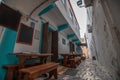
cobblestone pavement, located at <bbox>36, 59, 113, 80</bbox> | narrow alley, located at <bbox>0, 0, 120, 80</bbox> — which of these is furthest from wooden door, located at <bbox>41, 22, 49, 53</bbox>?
cobblestone pavement, located at <bbox>36, 59, 113, 80</bbox>

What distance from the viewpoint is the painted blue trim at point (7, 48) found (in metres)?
2.09

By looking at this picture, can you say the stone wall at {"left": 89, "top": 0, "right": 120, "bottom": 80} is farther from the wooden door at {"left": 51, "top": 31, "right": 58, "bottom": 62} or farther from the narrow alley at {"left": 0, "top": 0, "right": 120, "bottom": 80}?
the wooden door at {"left": 51, "top": 31, "right": 58, "bottom": 62}

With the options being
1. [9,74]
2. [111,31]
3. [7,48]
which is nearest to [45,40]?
[7,48]

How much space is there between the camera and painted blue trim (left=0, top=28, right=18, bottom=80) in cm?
209

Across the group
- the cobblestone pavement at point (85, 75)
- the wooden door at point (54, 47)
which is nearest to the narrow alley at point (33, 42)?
the cobblestone pavement at point (85, 75)

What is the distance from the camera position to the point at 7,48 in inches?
87.9

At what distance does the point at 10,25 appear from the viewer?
2.36m

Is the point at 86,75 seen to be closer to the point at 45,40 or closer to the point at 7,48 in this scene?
the point at 45,40

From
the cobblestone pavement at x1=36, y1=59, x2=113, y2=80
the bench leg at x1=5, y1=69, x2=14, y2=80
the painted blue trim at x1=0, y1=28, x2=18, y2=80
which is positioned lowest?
the cobblestone pavement at x1=36, y1=59, x2=113, y2=80

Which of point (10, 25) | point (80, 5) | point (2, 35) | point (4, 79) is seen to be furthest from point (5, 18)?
point (80, 5)

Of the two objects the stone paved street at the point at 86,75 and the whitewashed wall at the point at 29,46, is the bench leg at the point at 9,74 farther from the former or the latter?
the stone paved street at the point at 86,75

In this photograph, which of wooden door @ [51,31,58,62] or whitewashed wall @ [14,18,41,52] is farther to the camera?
wooden door @ [51,31,58,62]

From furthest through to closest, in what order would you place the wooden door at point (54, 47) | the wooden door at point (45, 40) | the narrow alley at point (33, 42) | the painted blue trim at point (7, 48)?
the wooden door at point (54, 47) < the wooden door at point (45, 40) < the painted blue trim at point (7, 48) < the narrow alley at point (33, 42)

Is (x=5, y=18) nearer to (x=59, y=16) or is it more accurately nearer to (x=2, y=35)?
(x=2, y=35)
